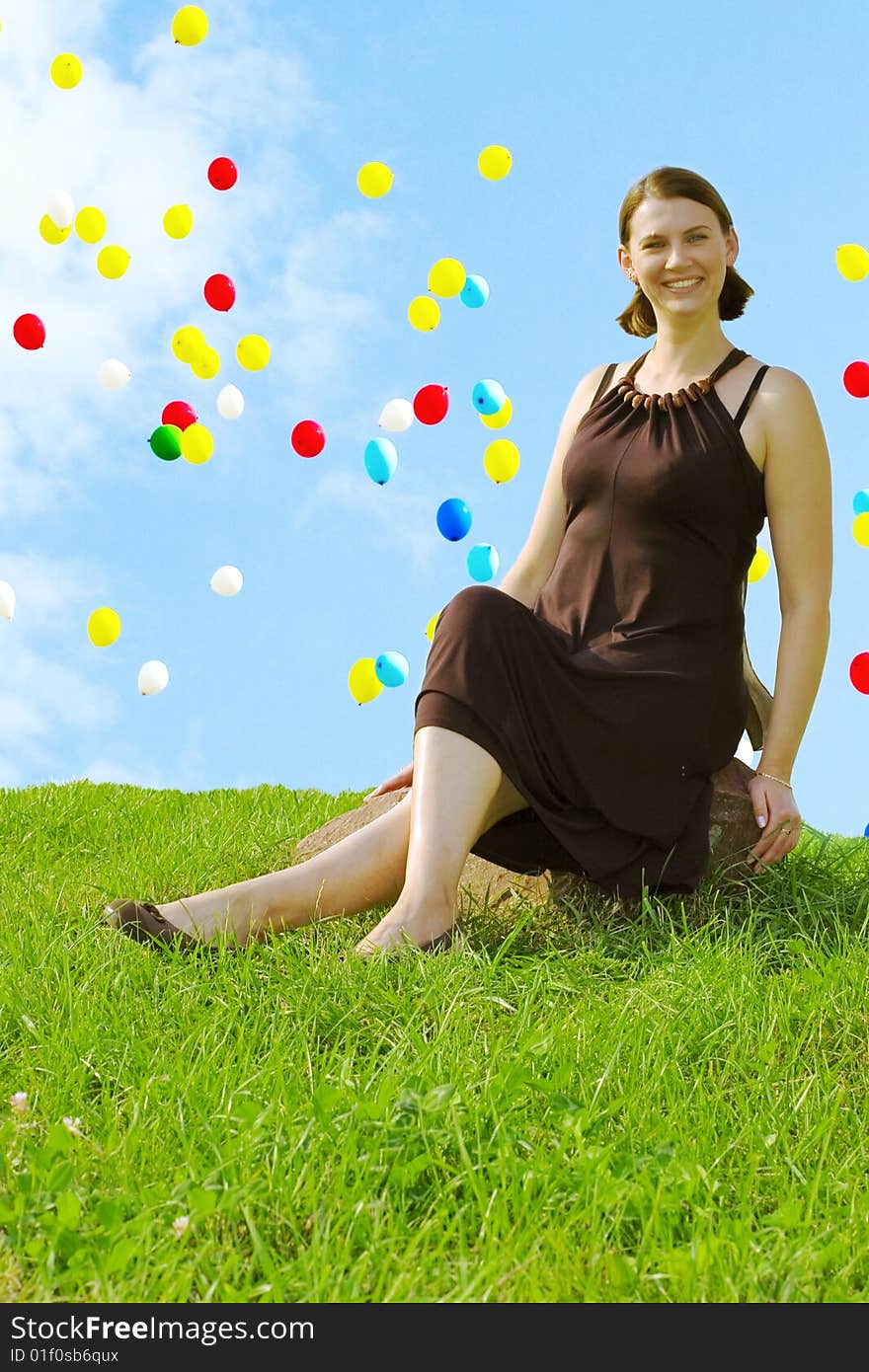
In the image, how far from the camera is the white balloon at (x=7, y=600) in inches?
218

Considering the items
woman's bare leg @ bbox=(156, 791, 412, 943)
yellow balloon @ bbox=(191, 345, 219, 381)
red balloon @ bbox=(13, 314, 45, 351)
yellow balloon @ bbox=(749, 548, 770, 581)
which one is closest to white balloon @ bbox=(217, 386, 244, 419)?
yellow balloon @ bbox=(191, 345, 219, 381)

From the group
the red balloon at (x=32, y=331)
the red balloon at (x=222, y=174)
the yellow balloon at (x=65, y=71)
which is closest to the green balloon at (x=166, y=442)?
the red balloon at (x=32, y=331)

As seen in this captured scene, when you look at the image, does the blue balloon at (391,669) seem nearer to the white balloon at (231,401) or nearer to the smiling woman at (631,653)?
the white balloon at (231,401)

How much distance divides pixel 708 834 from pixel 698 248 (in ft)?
3.94

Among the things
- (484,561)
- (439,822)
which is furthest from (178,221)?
(439,822)

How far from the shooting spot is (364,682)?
4.84 metres

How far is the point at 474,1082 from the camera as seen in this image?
68.9 inches

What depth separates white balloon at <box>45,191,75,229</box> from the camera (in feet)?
16.8

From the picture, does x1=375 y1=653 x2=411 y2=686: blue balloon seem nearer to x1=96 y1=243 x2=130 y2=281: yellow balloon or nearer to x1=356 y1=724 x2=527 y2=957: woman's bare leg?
x1=96 y1=243 x2=130 y2=281: yellow balloon

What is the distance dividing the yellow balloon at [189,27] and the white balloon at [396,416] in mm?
1456

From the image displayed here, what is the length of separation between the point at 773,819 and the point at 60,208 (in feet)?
12.5

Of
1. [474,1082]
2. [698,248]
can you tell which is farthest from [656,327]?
[474,1082]

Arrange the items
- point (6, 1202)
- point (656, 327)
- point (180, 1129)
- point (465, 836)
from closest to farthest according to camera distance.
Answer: point (6, 1202), point (180, 1129), point (465, 836), point (656, 327)
